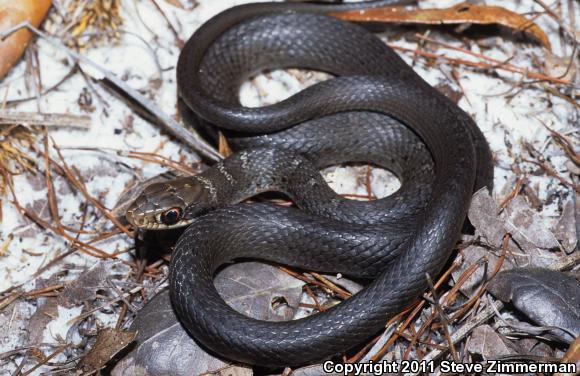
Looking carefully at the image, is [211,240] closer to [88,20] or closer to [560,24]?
[88,20]

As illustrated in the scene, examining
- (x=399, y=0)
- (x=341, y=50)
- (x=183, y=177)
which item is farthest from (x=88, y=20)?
(x=399, y=0)

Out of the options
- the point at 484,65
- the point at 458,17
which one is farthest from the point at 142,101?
the point at 484,65

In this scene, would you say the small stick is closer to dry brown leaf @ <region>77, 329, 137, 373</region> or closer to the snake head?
the snake head

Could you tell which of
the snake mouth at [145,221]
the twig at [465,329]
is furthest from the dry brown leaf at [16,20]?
the twig at [465,329]

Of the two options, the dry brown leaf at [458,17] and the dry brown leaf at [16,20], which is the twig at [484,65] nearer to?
the dry brown leaf at [458,17]

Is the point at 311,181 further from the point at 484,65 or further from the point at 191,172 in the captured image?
the point at 484,65
